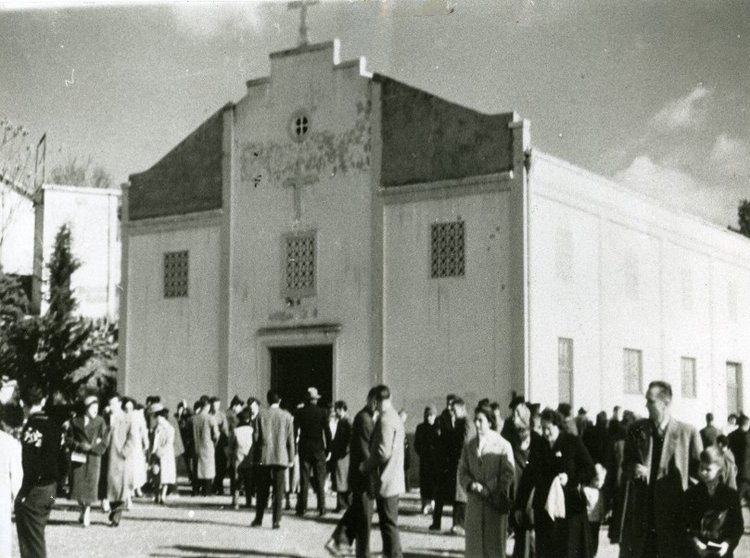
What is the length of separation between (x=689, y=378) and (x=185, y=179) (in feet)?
42.5

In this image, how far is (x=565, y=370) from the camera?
2372 centimetres

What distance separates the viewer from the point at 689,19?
12.0 meters

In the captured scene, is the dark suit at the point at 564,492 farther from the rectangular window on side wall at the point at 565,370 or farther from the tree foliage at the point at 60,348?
the tree foliage at the point at 60,348

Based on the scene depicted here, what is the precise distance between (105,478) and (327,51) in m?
12.3

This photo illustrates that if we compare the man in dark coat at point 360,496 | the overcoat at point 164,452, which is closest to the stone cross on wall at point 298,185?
the overcoat at point 164,452

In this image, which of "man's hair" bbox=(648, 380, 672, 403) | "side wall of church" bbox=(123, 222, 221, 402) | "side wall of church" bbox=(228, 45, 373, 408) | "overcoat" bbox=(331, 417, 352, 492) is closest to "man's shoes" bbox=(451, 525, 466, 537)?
"overcoat" bbox=(331, 417, 352, 492)

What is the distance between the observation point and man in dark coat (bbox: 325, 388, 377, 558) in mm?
A: 12367

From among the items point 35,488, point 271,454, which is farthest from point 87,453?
point 35,488

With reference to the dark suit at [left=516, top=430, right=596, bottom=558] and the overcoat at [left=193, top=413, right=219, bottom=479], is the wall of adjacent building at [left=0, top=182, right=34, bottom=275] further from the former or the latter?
the dark suit at [left=516, top=430, right=596, bottom=558]

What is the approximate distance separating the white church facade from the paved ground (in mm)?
6394

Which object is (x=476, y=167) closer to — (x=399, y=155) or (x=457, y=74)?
(x=399, y=155)

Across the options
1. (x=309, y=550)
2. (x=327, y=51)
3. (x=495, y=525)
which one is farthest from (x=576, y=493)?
(x=327, y=51)

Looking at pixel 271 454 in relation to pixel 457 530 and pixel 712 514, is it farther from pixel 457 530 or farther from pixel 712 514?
pixel 712 514

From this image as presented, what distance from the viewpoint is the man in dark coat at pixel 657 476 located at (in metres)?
8.81
